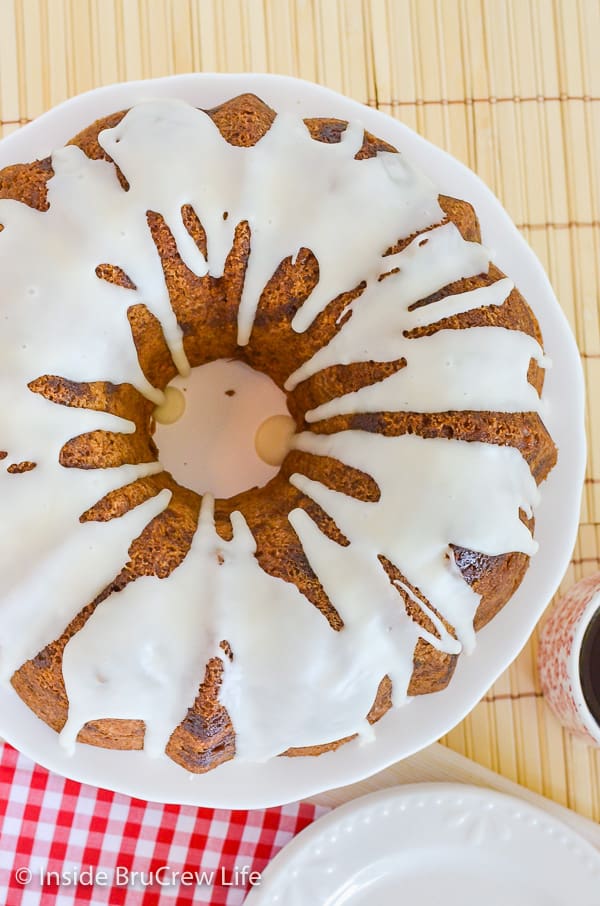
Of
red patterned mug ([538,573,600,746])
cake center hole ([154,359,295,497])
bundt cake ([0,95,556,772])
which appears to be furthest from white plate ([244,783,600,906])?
cake center hole ([154,359,295,497])

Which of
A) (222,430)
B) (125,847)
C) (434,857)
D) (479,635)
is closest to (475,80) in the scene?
(222,430)

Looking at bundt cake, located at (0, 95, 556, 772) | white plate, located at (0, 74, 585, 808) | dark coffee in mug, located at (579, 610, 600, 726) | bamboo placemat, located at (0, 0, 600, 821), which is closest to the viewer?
bundt cake, located at (0, 95, 556, 772)

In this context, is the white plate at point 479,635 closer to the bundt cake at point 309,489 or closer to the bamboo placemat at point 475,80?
the bundt cake at point 309,489

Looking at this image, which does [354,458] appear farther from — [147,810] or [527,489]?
[147,810]

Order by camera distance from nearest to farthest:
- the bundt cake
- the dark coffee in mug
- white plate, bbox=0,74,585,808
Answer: the bundt cake, white plate, bbox=0,74,585,808, the dark coffee in mug

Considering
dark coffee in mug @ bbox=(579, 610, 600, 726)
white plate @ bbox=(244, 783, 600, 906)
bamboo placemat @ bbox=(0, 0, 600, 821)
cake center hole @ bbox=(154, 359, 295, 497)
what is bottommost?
white plate @ bbox=(244, 783, 600, 906)

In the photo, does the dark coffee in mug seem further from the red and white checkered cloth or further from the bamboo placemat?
the red and white checkered cloth

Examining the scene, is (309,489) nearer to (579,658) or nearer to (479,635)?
(479,635)

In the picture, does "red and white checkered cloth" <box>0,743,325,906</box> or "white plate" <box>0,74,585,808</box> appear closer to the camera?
"white plate" <box>0,74,585,808</box>
